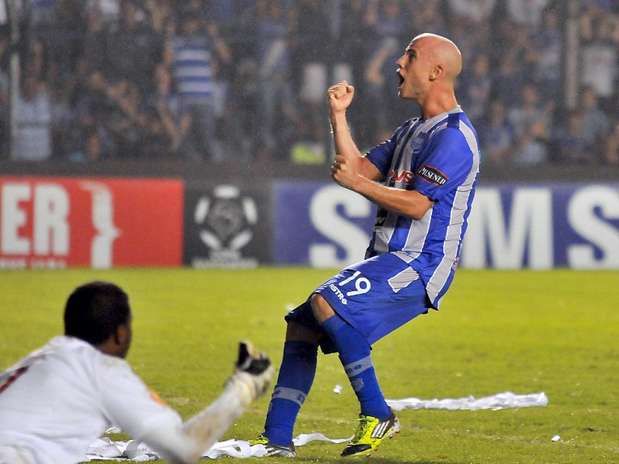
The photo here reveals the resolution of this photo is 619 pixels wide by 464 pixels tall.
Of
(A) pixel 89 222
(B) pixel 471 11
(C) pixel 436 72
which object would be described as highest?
(B) pixel 471 11

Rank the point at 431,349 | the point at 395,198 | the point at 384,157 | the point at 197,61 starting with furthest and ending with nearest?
the point at 197,61 < the point at 431,349 < the point at 384,157 < the point at 395,198

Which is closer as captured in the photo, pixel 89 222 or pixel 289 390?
pixel 289 390

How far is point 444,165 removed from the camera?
702 cm

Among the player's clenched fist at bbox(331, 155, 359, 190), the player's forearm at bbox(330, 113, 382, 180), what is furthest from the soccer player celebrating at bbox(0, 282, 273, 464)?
the player's forearm at bbox(330, 113, 382, 180)

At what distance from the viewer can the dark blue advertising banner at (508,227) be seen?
19.5 metres

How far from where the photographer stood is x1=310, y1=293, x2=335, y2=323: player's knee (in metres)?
7.06

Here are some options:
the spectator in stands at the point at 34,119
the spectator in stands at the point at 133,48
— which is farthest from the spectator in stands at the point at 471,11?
the spectator in stands at the point at 34,119

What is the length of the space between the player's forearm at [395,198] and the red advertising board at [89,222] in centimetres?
1248

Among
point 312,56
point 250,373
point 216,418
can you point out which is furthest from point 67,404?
point 312,56

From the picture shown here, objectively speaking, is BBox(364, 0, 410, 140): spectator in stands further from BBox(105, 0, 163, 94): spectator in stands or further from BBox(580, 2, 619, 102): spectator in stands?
BBox(105, 0, 163, 94): spectator in stands

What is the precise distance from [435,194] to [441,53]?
71 cm

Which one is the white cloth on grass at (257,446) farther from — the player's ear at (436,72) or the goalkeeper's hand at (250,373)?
the goalkeeper's hand at (250,373)

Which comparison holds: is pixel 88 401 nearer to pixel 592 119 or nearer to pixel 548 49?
pixel 548 49

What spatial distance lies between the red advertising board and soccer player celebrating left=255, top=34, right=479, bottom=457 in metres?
12.0
